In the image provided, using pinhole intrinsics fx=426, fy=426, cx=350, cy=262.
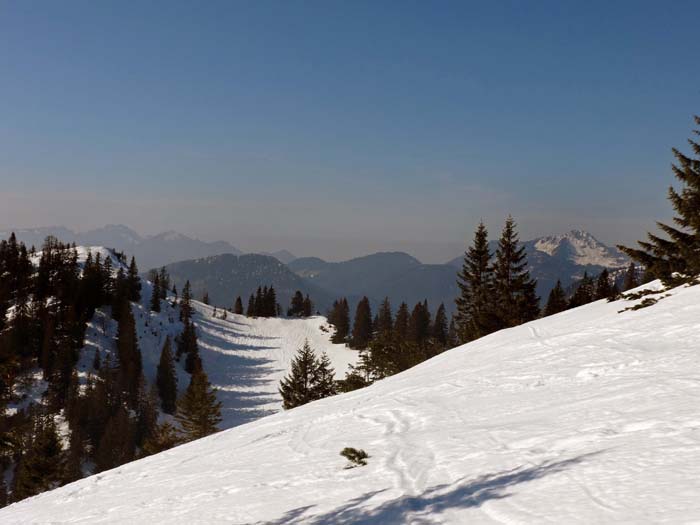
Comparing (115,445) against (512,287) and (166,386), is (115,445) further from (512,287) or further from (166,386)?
(512,287)

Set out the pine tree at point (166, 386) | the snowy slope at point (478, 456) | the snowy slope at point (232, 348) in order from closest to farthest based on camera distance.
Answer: the snowy slope at point (478, 456) < the pine tree at point (166, 386) < the snowy slope at point (232, 348)

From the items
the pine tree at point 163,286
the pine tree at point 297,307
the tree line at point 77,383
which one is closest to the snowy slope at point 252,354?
the tree line at point 77,383

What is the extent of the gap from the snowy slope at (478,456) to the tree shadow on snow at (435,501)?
0.9 inches

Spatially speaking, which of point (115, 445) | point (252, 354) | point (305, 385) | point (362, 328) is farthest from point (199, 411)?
point (362, 328)

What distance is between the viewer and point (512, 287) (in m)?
35.8

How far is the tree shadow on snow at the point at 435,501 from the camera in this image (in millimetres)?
Answer: 5008

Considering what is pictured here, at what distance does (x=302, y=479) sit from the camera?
23.5 feet

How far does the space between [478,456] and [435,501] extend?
1.46 meters

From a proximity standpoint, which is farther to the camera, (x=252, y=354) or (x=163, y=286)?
(x=163, y=286)

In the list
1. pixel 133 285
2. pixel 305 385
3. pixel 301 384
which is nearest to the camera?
pixel 301 384

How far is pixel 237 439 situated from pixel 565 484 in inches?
368

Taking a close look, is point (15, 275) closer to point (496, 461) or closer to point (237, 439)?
point (237, 439)

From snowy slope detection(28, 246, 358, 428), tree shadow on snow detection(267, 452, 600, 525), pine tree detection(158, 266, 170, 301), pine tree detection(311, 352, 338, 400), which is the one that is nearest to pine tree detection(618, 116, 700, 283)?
tree shadow on snow detection(267, 452, 600, 525)

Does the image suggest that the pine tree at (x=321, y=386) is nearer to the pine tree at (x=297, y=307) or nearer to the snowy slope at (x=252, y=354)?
the snowy slope at (x=252, y=354)
